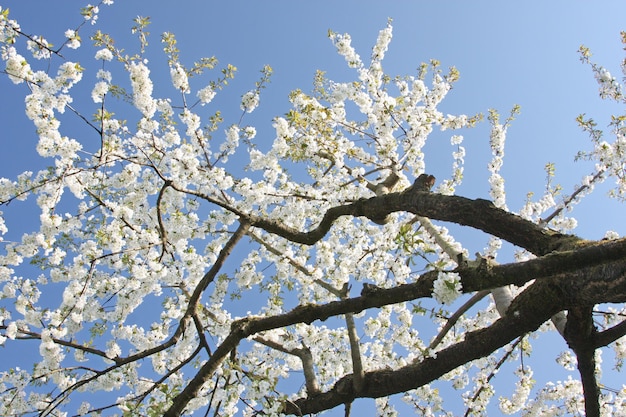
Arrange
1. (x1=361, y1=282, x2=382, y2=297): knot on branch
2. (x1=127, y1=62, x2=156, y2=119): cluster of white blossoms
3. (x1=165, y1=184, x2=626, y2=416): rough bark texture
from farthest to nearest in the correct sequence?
(x1=127, y1=62, x2=156, y2=119): cluster of white blossoms → (x1=361, y1=282, x2=382, y2=297): knot on branch → (x1=165, y1=184, x2=626, y2=416): rough bark texture

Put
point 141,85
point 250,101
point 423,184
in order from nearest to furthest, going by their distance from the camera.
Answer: point 423,184, point 141,85, point 250,101

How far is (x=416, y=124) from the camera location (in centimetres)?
813

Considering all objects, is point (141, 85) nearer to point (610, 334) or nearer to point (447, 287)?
point (447, 287)

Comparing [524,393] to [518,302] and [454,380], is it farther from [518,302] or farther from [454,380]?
[518,302]

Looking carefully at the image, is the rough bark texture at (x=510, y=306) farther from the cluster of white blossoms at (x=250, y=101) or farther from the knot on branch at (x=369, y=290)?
the cluster of white blossoms at (x=250, y=101)

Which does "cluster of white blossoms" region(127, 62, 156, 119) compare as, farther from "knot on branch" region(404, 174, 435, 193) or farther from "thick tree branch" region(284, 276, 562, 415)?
"thick tree branch" region(284, 276, 562, 415)

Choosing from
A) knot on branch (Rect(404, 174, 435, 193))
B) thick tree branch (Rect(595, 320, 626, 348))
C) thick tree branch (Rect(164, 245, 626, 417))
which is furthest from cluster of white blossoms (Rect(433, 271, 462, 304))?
knot on branch (Rect(404, 174, 435, 193))

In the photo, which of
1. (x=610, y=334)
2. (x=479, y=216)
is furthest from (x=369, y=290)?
(x=610, y=334)

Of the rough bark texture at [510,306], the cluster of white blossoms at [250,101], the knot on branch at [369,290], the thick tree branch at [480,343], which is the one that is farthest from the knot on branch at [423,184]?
the cluster of white blossoms at [250,101]

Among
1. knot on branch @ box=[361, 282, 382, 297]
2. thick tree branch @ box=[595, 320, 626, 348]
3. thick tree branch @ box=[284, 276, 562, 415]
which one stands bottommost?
thick tree branch @ box=[595, 320, 626, 348]

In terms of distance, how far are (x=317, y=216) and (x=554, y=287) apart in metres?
4.91

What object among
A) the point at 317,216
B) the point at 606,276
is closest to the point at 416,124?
the point at 317,216

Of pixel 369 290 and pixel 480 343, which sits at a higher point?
pixel 369 290

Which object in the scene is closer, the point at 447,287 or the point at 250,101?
the point at 447,287
